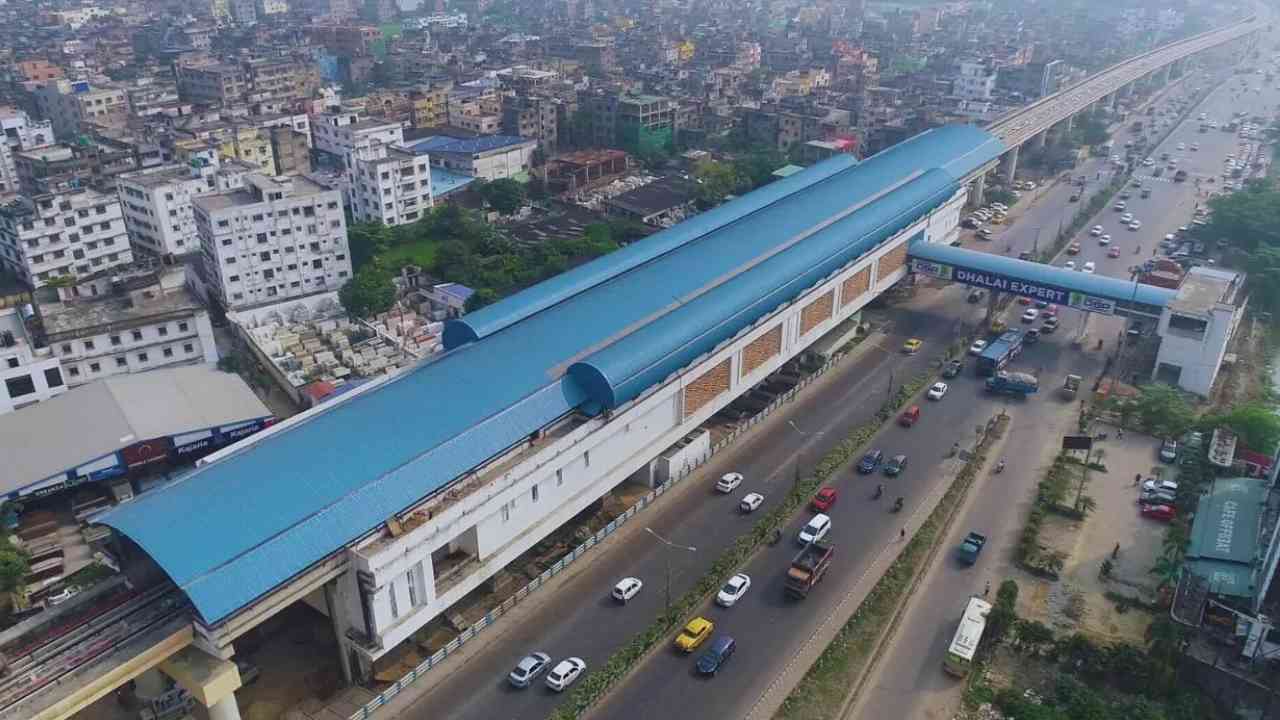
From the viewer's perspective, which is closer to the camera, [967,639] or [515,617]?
[967,639]

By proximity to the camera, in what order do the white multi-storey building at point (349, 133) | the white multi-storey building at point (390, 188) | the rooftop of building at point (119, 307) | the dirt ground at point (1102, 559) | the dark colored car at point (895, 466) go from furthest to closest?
the white multi-storey building at point (349, 133) < the white multi-storey building at point (390, 188) < the rooftop of building at point (119, 307) < the dark colored car at point (895, 466) < the dirt ground at point (1102, 559)

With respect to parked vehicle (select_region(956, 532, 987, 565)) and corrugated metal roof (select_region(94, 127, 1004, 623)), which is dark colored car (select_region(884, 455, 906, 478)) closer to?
parked vehicle (select_region(956, 532, 987, 565))

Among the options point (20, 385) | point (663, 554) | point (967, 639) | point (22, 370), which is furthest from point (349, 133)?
point (967, 639)

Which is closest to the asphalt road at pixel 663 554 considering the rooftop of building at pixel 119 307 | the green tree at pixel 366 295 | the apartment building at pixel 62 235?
the green tree at pixel 366 295

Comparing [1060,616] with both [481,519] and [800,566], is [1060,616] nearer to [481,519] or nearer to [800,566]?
[800,566]

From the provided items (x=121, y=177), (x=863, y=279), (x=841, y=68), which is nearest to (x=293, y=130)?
(x=121, y=177)

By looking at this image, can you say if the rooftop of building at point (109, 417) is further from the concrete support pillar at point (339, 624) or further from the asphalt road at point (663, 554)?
the asphalt road at point (663, 554)

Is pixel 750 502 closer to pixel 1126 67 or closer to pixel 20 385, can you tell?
pixel 20 385
